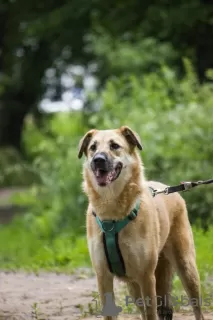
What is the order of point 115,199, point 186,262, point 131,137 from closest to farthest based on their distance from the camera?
point 115,199, point 131,137, point 186,262

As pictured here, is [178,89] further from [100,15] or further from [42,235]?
[100,15]

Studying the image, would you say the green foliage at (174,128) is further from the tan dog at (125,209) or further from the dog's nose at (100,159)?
the dog's nose at (100,159)

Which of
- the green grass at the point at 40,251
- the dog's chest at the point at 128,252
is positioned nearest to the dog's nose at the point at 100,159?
the dog's chest at the point at 128,252

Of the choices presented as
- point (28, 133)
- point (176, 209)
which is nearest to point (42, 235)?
point (176, 209)

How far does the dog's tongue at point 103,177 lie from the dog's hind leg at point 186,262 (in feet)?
3.45

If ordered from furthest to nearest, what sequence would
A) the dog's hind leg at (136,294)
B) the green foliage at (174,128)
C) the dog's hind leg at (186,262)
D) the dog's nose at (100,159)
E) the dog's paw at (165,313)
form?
the green foliage at (174,128), the dog's paw at (165,313), the dog's hind leg at (186,262), the dog's hind leg at (136,294), the dog's nose at (100,159)

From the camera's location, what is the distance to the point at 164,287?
731cm

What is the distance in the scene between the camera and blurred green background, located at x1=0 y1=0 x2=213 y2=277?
532 inches

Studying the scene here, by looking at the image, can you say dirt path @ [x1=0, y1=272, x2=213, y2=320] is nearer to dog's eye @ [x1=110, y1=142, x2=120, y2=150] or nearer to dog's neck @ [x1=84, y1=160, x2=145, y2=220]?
dog's neck @ [x1=84, y1=160, x2=145, y2=220]

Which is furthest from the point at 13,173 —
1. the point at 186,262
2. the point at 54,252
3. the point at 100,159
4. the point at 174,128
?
the point at 100,159

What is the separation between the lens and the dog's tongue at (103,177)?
647 cm

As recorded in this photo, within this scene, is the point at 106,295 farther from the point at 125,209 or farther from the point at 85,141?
the point at 85,141

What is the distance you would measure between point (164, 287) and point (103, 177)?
1415mm

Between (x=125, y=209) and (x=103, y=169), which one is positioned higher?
(x=103, y=169)
